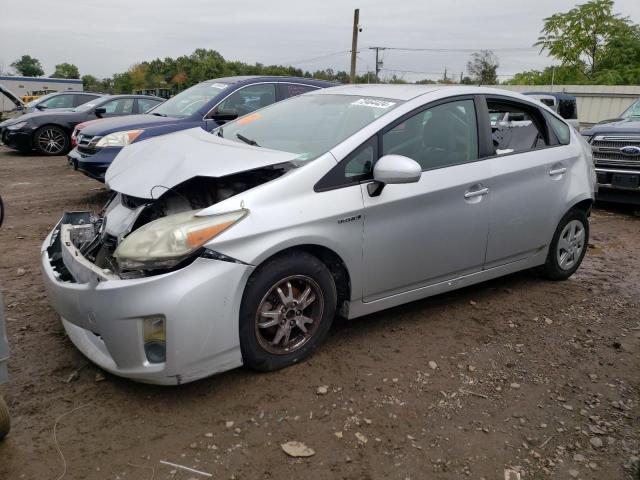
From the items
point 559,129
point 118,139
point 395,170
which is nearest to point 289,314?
point 395,170

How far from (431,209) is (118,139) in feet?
15.9

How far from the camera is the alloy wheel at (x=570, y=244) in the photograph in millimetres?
4645

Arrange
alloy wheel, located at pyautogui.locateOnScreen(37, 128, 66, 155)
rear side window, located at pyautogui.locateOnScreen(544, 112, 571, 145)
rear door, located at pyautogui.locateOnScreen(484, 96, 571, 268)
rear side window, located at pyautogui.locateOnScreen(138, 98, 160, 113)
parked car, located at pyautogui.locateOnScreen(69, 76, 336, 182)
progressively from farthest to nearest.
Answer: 1. rear side window, located at pyautogui.locateOnScreen(138, 98, 160, 113)
2. alloy wheel, located at pyautogui.locateOnScreen(37, 128, 66, 155)
3. parked car, located at pyautogui.locateOnScreen(69, 76, 336, 182)
4. rear side window, located at pyautogui.locateOnScreen(544, 112, 571, 145)
5. rear door, located at pyautogui.locateOnScreen(484, 96, 571, 268)

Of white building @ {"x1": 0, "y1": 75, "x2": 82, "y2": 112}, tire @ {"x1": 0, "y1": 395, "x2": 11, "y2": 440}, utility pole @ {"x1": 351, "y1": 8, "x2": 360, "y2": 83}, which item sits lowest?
tire @ {"x1": 0, "y1": 395, "x2": 11, "y2": 440}

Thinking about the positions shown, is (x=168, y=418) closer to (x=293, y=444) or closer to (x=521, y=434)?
(x=293, y=444)

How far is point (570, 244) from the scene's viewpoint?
4.73 meters

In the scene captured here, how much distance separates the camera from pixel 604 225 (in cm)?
725

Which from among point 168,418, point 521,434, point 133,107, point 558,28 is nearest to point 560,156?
point 521,434

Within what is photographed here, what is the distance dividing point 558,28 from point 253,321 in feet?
124

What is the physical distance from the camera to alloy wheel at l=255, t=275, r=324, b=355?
9.84 ft

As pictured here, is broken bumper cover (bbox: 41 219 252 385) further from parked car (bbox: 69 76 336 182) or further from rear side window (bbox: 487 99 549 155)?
parked car (bbox: 69 76 336 182)

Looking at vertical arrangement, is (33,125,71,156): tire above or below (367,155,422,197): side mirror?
below

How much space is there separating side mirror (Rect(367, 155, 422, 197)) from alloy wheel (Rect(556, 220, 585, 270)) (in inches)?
81.7

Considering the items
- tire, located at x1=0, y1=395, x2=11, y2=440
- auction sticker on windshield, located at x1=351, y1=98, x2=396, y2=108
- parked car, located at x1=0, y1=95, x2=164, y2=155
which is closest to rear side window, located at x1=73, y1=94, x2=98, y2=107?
parked car, located at x1=0, y1=95, x2=164, y2=155
